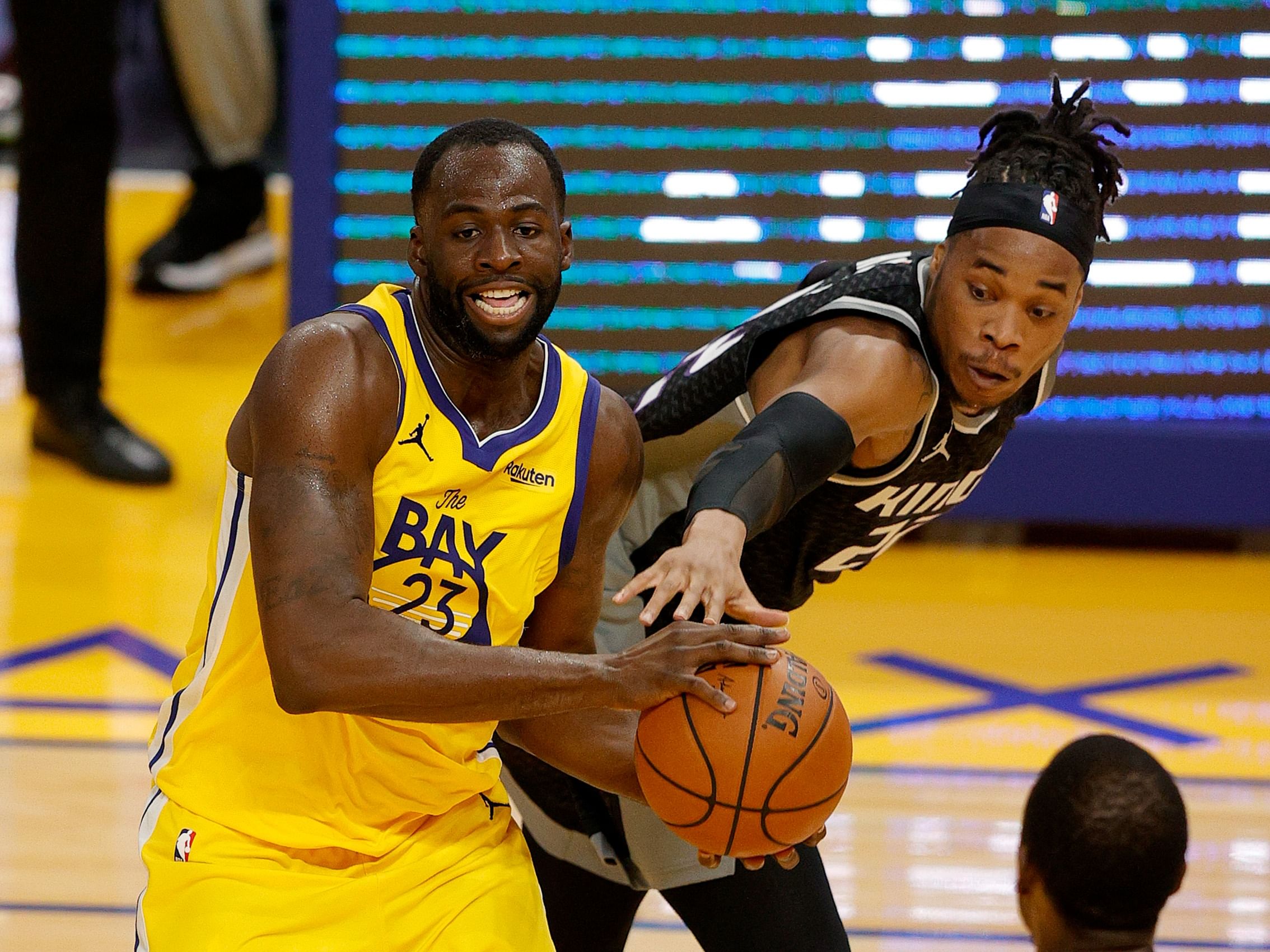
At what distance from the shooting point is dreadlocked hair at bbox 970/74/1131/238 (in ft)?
9.31

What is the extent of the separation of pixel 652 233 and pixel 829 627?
1.79m

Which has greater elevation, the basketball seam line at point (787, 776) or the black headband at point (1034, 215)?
the black headband at point (1034, 215)

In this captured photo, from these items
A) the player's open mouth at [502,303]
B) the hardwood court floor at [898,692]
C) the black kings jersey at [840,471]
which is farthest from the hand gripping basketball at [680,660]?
the hardwood court floor at [898,692]

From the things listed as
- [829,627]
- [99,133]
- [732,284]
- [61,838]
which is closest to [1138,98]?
[732,284]

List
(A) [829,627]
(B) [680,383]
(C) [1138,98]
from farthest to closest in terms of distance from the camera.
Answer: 1. (C) [1138,98]
2. (A) [829,627]
3. (B) [680,383]

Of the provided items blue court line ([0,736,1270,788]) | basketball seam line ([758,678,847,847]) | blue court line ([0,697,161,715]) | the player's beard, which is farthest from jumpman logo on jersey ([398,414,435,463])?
blue court line ([0,697,161,715])

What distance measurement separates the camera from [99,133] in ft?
22.9

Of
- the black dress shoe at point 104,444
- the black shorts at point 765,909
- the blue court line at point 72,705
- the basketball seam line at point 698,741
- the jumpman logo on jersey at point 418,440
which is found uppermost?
the jumpman logo on jersey at point 418,440

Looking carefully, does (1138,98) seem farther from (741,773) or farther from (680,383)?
(741,773)

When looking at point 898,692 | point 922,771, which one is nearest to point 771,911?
point 922,771

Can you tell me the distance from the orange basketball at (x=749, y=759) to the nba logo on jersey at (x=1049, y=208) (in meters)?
0.81

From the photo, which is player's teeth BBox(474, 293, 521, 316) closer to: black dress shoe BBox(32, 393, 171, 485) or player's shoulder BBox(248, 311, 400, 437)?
player's shoulder BBox(248, 311, 400, 437)

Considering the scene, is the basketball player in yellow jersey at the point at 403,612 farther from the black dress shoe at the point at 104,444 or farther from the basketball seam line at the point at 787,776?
the black dress shoe at the point at 104,444

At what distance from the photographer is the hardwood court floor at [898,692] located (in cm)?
427
